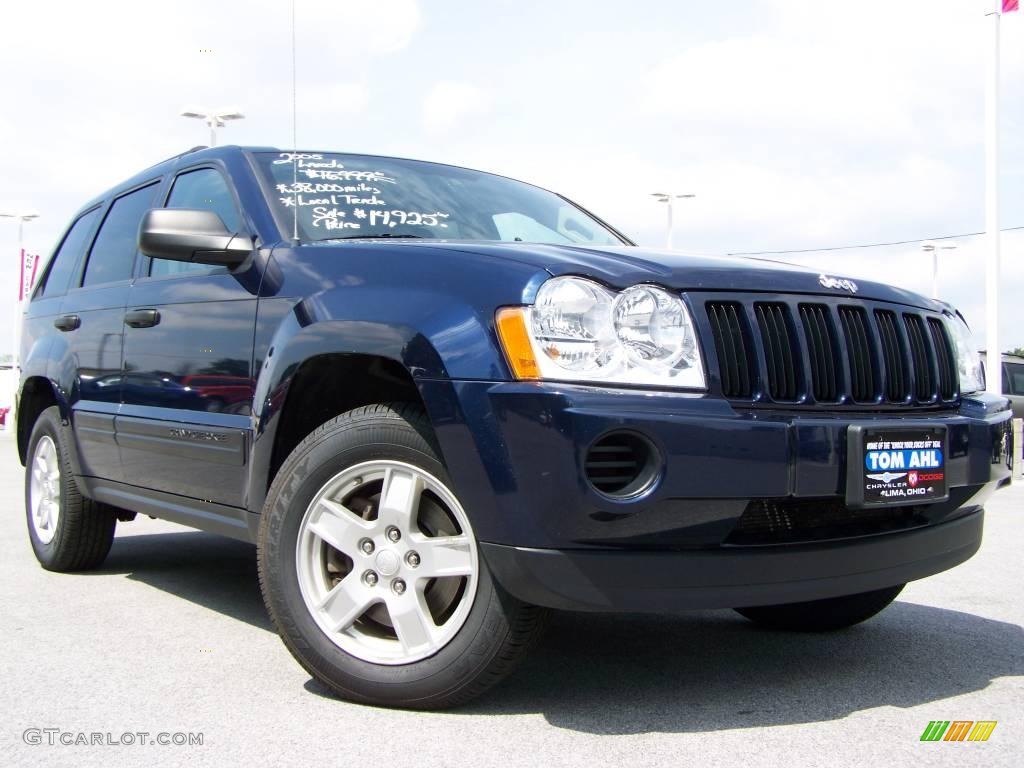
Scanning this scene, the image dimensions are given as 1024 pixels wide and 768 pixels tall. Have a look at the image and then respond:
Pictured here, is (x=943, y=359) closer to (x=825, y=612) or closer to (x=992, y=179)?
(x=825, y=612)

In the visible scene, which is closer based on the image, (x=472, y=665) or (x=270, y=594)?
(x=472, y=665)

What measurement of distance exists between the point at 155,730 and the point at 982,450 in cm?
242

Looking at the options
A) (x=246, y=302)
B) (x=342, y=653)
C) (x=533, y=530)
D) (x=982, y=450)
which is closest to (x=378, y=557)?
(x=342, y=653)

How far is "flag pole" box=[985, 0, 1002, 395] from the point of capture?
1662cm

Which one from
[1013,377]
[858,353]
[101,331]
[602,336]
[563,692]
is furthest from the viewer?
[1013,377]

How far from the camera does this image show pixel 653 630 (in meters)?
4.05

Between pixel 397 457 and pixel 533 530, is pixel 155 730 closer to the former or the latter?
pixel 397 457

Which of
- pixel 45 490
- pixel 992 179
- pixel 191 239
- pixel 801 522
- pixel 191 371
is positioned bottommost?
pixel 45 490

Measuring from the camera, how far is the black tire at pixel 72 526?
16.5 ft

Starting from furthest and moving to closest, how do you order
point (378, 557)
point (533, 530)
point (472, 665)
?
point (378, 557)
point (472, 665)
point (533, 530)

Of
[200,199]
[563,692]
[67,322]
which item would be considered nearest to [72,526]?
[67,322]

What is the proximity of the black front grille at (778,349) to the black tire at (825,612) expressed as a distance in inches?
51.8

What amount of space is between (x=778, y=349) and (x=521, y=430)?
75 cm

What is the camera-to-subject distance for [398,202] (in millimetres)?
3914
